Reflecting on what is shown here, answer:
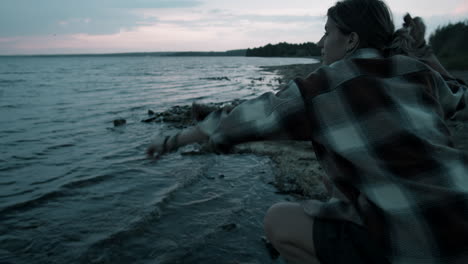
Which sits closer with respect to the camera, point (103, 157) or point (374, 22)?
point (374, 22)

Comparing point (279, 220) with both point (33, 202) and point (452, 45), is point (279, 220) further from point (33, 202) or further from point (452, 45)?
point (452, 45)

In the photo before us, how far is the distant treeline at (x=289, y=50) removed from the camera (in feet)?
450

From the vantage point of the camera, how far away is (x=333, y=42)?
2094mm

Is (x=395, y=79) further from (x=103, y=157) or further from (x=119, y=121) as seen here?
(x=119, y=121)

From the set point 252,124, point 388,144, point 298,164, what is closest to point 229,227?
point 298,164

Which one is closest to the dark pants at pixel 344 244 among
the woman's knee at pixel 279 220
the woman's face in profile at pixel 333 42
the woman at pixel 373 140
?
the woman at pixel 373 140

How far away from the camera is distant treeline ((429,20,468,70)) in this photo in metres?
23.5

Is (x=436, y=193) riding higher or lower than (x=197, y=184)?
higher

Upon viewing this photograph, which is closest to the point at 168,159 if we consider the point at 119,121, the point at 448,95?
the point at 119,121

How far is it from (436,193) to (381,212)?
0.27 meters

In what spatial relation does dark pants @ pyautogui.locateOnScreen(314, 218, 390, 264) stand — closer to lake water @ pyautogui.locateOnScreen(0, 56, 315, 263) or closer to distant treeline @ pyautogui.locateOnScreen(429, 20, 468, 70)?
lake water @ pyautogui.locateOnScreen(0, 56, 315, 263)

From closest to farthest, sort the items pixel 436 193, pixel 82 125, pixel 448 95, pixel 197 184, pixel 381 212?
pixel 436 193 → pixel 381 212 → pixel 448 95 → pixel 197 184 → pixel 82 125

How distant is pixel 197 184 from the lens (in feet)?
19.6

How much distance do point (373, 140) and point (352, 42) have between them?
75cm
